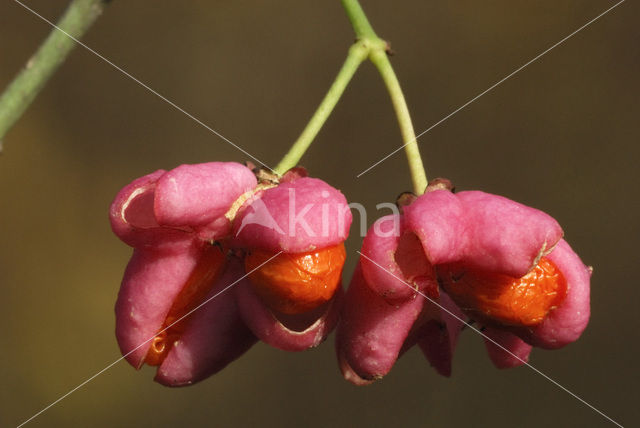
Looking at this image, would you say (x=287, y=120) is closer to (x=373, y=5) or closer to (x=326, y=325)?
(x=373, y=5)

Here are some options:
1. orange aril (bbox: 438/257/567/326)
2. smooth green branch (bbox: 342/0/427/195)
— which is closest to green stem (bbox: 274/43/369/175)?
smooth green branch (bbox: 342/0/427/195)

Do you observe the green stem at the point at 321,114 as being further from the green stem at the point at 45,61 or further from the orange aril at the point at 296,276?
Result: the green stem at the point at 45,61

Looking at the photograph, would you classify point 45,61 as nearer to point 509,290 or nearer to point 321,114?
point 321,114

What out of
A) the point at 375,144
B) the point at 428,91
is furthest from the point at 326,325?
the point at 428,91

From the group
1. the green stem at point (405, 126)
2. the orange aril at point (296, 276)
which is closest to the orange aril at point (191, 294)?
the orange aril at point (296, 276)

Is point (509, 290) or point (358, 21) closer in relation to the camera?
point (509, 290)

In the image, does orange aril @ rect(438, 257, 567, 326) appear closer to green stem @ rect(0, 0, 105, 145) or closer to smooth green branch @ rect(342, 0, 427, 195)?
smooth green branch @ rect(342, 0, 427, 195)

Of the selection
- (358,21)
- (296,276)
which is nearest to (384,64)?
(358,21)
